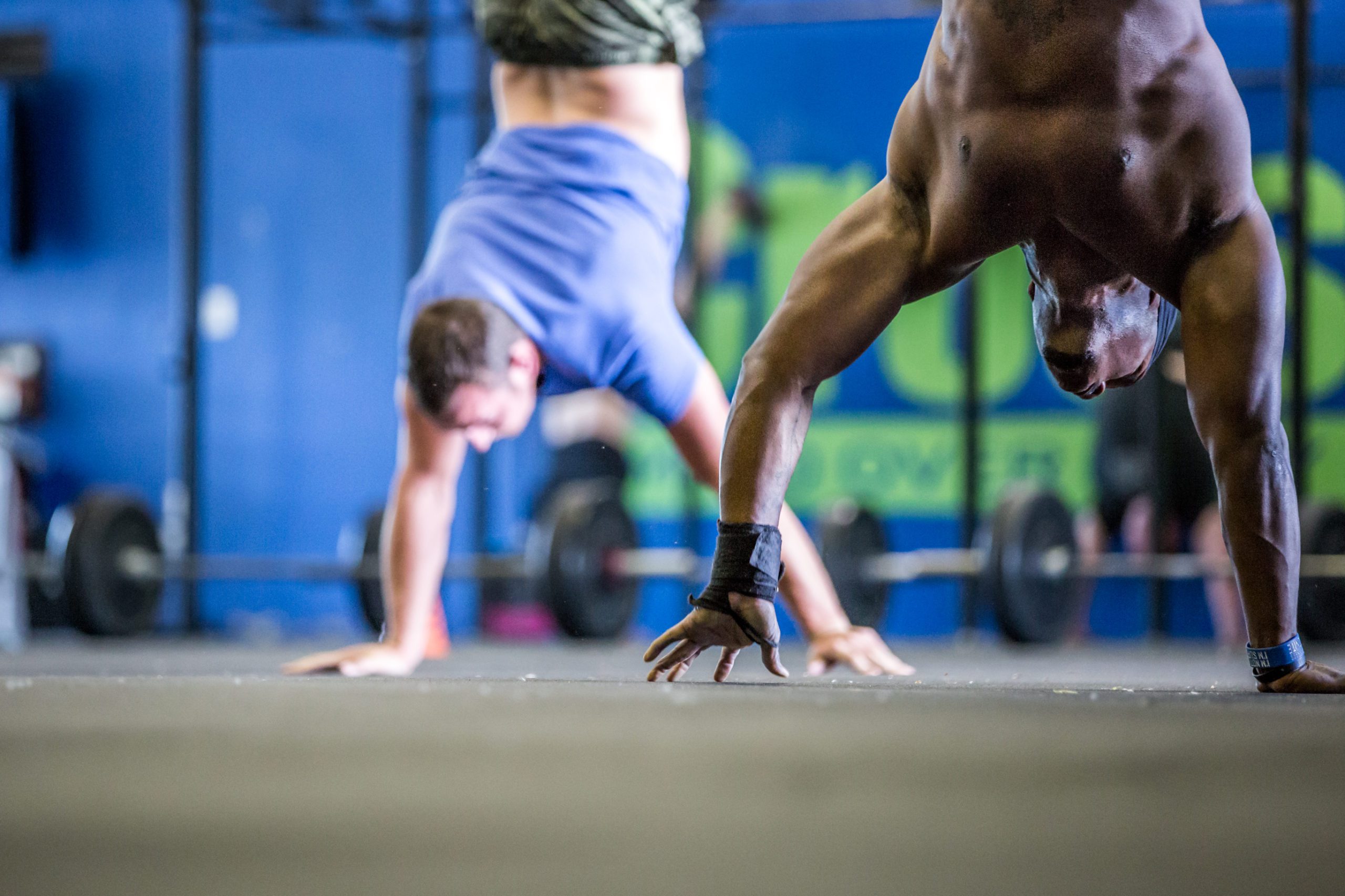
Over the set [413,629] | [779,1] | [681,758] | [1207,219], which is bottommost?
[413,629]

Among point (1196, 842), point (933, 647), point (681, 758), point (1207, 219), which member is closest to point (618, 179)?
point (1207, 219)

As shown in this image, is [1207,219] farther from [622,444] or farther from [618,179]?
[622,444]

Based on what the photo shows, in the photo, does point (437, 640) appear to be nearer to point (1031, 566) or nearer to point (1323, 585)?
point (1031, 566)

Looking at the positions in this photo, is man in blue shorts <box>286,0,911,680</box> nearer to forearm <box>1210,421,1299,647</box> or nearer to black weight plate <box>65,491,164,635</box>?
forearm <box>1210,421,1299,647</box>

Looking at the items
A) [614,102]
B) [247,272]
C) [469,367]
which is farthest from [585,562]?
[247,272]

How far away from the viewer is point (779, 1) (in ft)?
18.4

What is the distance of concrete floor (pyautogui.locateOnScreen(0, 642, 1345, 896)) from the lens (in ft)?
2.99

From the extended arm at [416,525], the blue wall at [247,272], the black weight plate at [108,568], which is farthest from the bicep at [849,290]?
the blue wall at [247,272]

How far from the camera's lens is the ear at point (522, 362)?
197 cm

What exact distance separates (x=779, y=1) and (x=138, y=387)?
9.91ft

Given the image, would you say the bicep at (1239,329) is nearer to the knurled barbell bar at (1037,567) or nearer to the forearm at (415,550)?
the forearm at (415,550)

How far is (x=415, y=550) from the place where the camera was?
211 cm

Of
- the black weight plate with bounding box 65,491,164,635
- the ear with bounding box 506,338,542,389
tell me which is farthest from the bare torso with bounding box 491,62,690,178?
the black weight plate with bounding box 65,491,164,635

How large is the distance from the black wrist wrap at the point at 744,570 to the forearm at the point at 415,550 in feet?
2.57
